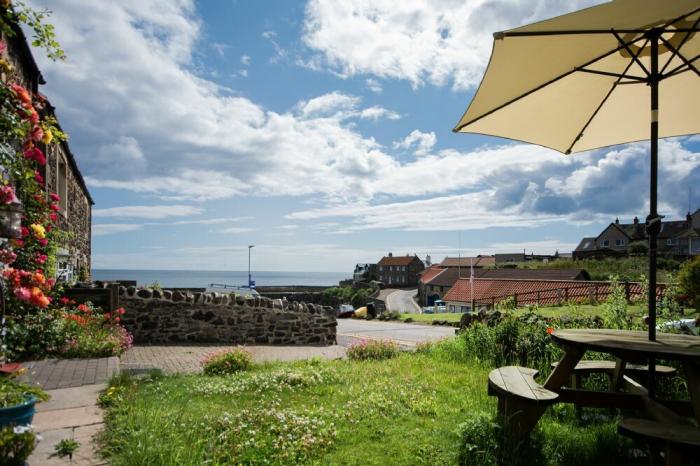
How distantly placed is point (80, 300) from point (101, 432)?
7.95 metres

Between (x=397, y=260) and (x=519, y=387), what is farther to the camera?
(x=397, y=260)

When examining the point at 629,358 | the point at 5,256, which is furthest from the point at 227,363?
the point at 629,358

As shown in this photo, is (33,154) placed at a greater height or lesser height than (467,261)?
greater

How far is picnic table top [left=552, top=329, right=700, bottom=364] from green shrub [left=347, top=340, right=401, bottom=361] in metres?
4.98

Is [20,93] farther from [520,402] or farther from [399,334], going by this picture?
[399,334]

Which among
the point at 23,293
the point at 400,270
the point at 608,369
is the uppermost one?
the point at 23,293

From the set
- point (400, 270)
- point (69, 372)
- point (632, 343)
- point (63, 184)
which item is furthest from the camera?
point (400, 270)

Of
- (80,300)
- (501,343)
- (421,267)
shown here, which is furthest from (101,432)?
(421,267)

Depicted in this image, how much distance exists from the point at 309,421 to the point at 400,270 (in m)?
85.6

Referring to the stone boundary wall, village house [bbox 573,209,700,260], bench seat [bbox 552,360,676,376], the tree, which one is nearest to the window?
the stone boundary wall

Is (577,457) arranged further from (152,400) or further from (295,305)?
(295,305)

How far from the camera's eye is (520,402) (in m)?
3.40

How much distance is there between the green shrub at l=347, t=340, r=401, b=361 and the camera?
8469 mm

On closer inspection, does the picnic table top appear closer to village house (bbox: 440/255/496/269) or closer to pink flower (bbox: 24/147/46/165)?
pink flower (bbox: 24/147/46/165)
